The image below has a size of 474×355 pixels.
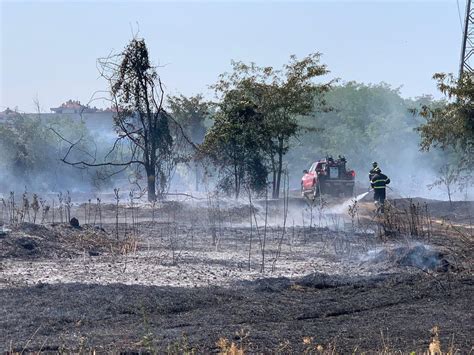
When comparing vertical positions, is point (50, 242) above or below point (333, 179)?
below

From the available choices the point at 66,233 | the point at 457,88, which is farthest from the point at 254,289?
the point at 457,88

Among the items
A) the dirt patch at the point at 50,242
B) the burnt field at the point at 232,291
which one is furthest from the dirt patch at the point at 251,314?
the dirt patch at the point at 50,242

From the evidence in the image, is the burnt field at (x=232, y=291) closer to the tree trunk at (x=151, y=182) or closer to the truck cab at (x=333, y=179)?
the tree trunk at (x=151, y=182)

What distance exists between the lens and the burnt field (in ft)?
32.9

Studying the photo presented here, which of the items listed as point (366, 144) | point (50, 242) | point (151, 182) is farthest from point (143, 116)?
point (366, 144)

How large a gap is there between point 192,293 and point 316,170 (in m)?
26.0

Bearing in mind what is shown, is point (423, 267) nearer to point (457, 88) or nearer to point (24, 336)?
point (24, 336)

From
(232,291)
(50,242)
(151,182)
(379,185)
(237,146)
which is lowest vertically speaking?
(232,291)

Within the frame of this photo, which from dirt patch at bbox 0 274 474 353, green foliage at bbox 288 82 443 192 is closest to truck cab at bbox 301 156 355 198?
dirt patch at bbox 0 274 474 353

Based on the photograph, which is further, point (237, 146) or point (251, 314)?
point (237, 146)

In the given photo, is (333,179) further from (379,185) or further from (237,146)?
(379,185)

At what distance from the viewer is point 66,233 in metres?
20.6

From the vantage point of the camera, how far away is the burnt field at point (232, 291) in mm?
10016

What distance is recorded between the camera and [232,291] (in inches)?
523
